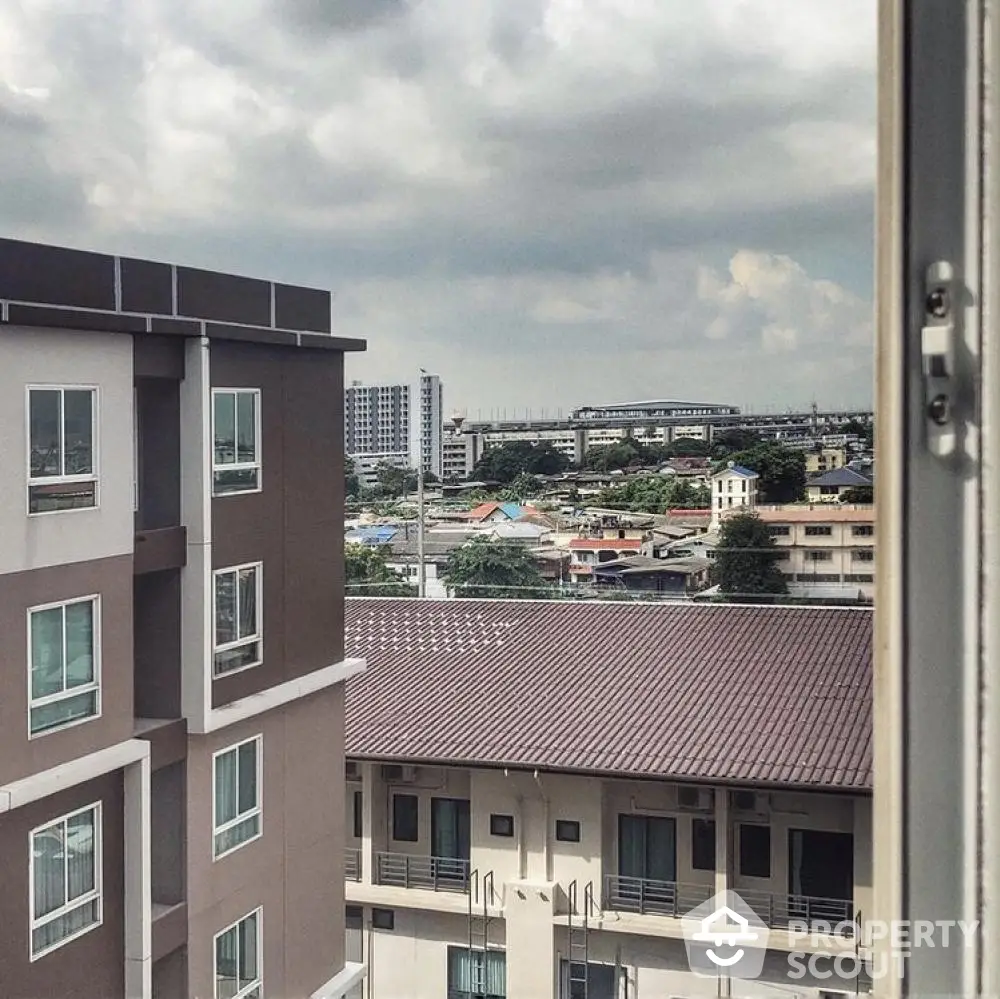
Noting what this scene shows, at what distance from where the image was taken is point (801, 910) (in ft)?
5.81

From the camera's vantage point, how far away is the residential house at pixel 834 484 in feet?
5.29

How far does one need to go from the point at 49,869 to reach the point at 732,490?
1094 mm

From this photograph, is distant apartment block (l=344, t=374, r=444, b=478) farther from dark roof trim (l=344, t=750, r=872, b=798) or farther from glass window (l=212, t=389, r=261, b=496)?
dark roof trim (l=344, t=750, r=872, b=798)

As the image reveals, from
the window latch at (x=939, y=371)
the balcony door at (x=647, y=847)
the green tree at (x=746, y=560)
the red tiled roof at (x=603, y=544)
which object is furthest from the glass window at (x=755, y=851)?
the window latch at (x=939, y=371)

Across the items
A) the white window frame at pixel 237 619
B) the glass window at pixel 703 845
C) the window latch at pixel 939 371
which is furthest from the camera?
the glass window at pixel 703 845

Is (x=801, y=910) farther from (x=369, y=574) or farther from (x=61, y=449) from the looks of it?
(x=61, y=449)

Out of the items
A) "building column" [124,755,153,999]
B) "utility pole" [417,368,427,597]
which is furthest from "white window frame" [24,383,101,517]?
"utility pole" [417,368,427,597]

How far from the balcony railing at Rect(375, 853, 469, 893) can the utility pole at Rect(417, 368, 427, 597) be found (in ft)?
1.42

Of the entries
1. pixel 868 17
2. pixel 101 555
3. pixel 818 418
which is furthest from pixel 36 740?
pixel 868 17

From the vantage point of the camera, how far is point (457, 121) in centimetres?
187

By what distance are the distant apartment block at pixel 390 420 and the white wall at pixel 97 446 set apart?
0.38 metres

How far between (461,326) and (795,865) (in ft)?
3.23

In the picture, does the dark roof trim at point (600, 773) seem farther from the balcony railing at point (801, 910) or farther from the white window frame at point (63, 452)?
the white window frame at point (63, 452)

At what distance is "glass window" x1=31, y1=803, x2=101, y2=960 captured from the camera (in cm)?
157
